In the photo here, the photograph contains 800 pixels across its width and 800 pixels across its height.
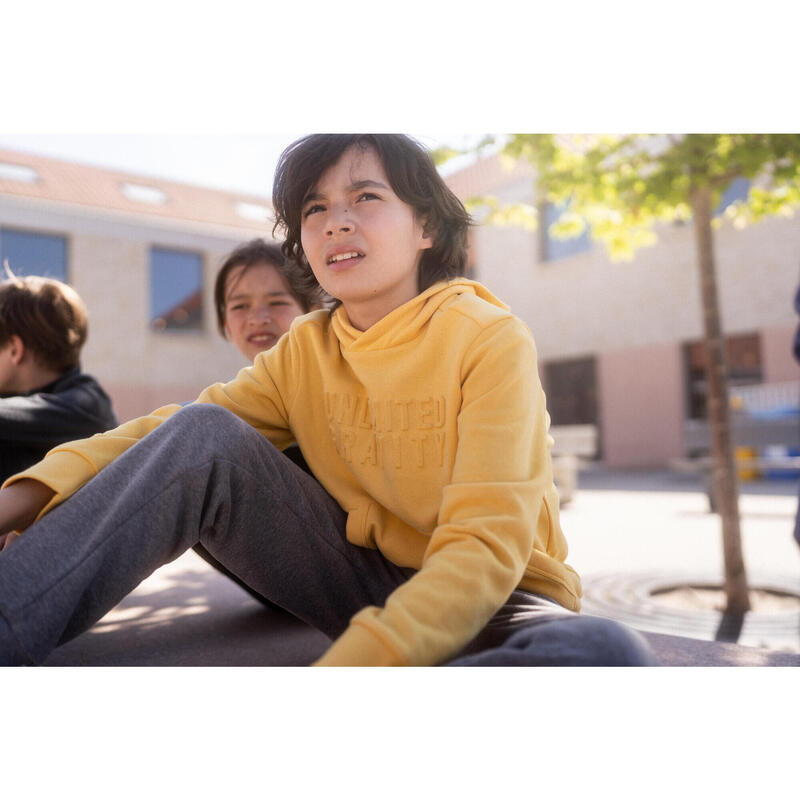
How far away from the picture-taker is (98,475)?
3.43 ft

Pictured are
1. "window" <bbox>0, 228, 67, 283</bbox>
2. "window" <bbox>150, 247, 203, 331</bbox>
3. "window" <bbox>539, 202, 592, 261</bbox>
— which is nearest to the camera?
"window" <bbox>0, 228, 67, 283</bbox>

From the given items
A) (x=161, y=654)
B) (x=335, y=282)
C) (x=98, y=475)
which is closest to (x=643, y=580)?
(x=161, y=654)

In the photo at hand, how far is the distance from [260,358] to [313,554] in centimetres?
40

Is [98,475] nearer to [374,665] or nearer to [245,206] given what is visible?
[374,665]

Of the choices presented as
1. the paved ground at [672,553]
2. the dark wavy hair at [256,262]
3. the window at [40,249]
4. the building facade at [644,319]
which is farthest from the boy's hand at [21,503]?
the building facade at [644,319]

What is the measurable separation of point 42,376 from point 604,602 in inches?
76.5

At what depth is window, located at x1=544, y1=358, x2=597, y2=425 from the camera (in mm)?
10211

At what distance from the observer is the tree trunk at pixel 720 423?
260cm

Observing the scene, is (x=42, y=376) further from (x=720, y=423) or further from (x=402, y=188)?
(x=720, y=423)

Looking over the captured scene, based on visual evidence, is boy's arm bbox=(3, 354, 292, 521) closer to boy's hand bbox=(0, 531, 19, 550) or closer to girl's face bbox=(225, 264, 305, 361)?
boy's hand bbox=(0, 531, 19, 550)

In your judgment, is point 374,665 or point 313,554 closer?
point 374,665

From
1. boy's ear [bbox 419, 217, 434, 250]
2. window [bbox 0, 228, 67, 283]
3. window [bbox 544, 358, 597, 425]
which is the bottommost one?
window [bbox 544, 358, 597, 425]

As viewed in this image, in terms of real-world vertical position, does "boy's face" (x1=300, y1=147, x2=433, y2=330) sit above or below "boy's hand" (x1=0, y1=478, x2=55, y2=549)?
above

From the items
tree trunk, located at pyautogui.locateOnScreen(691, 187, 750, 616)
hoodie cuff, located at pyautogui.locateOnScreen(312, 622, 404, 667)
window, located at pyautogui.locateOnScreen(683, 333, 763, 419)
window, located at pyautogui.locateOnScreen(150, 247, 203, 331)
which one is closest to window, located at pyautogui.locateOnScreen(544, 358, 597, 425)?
window, located at pyautogui.locateOnScreen(683, 333, 763, 419)
